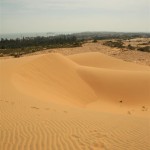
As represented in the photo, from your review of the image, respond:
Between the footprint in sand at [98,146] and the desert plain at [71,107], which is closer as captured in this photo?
the footprint in sand at [98,146]

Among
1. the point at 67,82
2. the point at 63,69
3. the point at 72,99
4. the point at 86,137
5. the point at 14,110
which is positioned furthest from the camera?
the point at 63,69

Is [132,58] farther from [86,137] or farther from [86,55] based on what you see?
[86,137]

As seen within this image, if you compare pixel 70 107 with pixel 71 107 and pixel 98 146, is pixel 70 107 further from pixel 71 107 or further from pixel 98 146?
pixel 98 146

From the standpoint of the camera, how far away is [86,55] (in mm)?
32375

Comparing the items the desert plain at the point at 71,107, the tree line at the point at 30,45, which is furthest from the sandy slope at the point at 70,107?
the tree line at the point at 30,45

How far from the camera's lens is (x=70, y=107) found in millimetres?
11328

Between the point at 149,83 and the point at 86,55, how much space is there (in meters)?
14.1

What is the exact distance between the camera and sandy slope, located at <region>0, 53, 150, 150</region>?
6.54m

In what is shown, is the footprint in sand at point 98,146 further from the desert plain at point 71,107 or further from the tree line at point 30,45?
the tree line at point 30,45

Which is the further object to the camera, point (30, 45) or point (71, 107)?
point (30, 45)

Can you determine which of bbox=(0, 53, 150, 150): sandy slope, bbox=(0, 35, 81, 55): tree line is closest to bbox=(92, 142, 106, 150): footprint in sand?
bbox=(0, 53, 150, 150): sandy slope

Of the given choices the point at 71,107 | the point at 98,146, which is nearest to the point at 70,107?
the point at 71,107

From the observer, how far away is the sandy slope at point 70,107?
6.54 meters

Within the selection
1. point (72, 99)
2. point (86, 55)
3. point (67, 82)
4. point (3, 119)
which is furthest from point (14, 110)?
point (86, 55)
